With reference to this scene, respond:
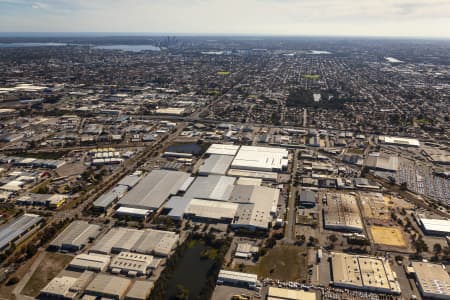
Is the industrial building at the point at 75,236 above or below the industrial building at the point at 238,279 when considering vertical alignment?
above

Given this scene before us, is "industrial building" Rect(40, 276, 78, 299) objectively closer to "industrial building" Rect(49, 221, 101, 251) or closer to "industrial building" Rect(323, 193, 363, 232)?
"industrial building" Rect(49, 221, 101, 251)

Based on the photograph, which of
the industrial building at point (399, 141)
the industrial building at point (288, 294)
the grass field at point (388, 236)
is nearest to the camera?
the industrial building at point (288, 294)

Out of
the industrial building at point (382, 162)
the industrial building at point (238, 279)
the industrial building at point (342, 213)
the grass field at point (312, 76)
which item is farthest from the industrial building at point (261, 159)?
the grass field at point (312, 76)

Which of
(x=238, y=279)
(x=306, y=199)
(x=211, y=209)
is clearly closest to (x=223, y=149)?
(x=211, y=209)

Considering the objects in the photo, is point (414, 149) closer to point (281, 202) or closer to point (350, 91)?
point (281, 202)

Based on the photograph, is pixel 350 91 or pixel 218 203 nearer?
pixel 218 203

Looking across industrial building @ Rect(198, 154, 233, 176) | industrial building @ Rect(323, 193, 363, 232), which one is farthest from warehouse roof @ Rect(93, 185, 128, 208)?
industrial building @ Rect(323, 193, 363, 232)

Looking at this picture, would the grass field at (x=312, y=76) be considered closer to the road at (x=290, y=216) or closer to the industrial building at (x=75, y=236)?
the road at (x=290, y=216)

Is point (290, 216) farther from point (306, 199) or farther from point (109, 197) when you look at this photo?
point (109, 197)

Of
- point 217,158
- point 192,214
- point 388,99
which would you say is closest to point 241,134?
point 217,158
